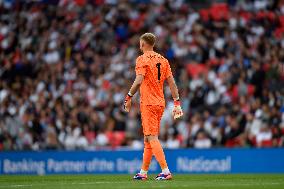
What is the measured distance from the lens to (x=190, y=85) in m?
25.9

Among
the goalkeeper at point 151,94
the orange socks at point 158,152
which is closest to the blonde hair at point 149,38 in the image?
the goalkeeper at point 151,94

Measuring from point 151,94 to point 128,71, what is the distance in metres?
13.1

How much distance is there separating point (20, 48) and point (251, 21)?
824 cm

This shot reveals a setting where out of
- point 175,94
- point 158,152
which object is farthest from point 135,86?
point 158,152

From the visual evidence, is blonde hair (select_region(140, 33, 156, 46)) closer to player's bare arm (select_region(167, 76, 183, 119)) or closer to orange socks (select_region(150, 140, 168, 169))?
player's bare arm (select_region(167, 76, 183, 119))

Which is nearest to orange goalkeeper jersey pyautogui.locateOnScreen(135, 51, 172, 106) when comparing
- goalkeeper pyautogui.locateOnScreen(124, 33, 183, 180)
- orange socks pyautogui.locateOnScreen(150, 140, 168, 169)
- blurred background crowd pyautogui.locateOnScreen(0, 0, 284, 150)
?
goalkeeper pyautogui.locateOnScreen(124, 33, 183, 180)

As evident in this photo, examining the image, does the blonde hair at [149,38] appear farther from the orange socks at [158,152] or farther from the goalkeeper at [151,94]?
the orange socks at [158,152]

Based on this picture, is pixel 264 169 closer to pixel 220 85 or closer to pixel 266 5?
pixel 220 85

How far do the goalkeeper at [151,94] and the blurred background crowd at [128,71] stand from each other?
28.6 feet

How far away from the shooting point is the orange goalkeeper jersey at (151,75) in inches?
557

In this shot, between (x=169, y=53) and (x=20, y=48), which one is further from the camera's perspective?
(x=20, y=48)

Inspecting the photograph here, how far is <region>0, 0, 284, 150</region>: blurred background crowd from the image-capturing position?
24.0 metres

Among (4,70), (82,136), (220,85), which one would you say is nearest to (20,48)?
(4,70)

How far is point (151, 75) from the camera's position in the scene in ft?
46.6
